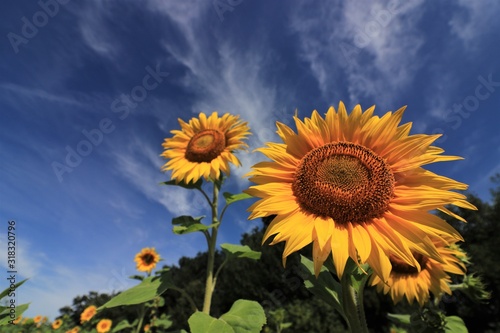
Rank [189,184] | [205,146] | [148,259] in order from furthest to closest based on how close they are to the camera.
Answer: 1. [148,259]
2. [205,146]
3. [189,184]

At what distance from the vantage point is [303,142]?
8.49 feet

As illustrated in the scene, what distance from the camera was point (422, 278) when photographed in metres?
3.79

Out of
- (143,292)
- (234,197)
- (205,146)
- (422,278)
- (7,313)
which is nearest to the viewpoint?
(7,313)

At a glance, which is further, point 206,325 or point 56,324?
point 56,324

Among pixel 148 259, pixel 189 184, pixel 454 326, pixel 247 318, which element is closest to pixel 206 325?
pixel 247 318

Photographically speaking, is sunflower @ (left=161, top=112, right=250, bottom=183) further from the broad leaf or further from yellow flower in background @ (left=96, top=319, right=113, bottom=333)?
yellow flower in background @ (left=96, top=319, right=113, bottom=333)

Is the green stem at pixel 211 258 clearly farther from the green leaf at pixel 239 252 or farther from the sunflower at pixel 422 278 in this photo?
the sunflower at pixel 422 278

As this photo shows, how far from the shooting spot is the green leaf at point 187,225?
3.65 metres

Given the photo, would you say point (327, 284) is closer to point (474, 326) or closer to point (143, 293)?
point (143, 293)

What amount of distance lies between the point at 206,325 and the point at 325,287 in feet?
3.65

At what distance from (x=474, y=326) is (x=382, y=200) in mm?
34038

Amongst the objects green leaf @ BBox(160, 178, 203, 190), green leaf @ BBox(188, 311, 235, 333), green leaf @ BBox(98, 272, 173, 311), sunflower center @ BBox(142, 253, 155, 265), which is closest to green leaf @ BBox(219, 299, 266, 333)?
green leaf @ BBox(188, 311, 235, 333)

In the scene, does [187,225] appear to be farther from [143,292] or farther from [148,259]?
[148,259]

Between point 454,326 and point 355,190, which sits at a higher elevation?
point 355,190
